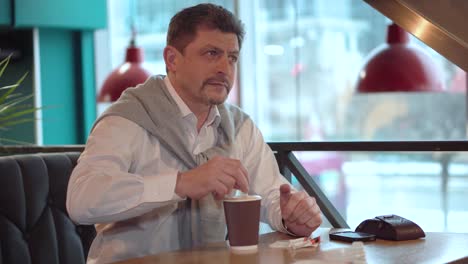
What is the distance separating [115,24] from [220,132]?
20.8 feet

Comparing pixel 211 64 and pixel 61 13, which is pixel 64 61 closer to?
pixel 61 13

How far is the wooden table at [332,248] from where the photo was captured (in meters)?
1.46

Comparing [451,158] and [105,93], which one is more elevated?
[105,93]

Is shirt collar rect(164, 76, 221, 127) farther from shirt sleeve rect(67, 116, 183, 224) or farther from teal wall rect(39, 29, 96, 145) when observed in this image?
teal wall rect(39, 29, 96, 145)

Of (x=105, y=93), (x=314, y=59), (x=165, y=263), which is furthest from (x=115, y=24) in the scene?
(x=165, y=263)

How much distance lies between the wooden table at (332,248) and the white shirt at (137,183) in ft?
0.44

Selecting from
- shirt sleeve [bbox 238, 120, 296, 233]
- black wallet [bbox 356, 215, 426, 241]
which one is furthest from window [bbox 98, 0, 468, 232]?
black wallet [bbox 356, 215, 426, 241]

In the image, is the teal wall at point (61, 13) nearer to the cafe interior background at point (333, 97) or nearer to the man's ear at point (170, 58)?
the cafe interior background at point (333, 97)

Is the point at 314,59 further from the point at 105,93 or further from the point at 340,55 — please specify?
the point at 105,93

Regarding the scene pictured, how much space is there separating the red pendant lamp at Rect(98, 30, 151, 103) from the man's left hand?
92.7 inches

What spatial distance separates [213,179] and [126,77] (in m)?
2.61

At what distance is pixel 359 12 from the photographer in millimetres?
7930

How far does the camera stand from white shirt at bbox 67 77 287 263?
5.21 feet

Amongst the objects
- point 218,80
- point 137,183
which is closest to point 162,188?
point 137,183
